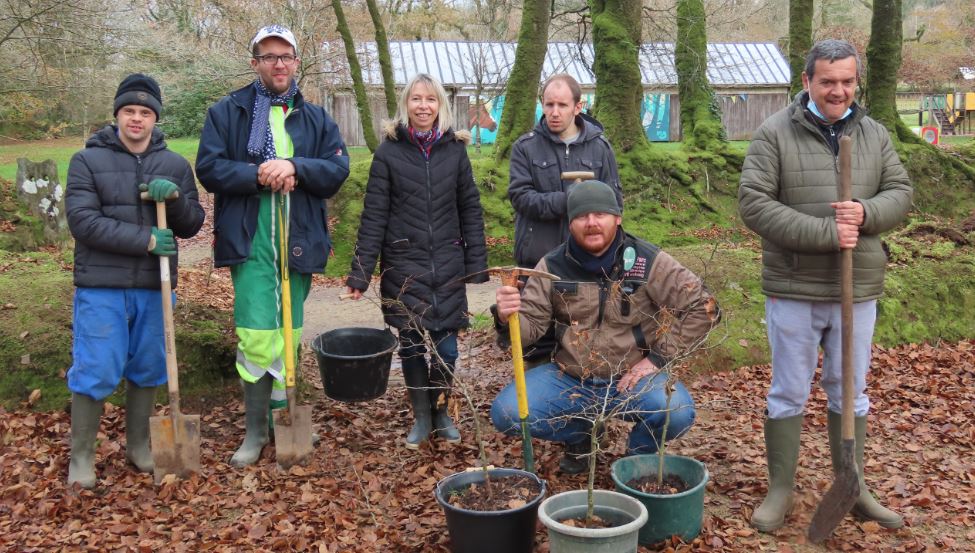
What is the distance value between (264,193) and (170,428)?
1273 mm

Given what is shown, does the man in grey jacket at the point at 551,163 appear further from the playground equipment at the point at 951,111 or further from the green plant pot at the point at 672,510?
the playground equipment at the point at 951,111

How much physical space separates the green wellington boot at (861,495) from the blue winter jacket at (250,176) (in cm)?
268

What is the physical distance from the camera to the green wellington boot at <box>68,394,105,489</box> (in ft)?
13.2

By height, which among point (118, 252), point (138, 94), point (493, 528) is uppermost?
point (138, 94)

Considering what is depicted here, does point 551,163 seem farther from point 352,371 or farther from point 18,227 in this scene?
point 18,227

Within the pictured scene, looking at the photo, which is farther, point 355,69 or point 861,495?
point 355,69

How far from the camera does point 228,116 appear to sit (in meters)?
4.23

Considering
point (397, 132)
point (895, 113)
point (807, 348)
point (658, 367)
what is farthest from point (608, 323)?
point (895, 113)

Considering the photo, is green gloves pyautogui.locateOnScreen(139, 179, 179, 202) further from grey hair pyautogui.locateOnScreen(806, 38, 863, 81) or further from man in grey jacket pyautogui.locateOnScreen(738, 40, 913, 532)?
grey hair pyautogui.locateOnScreen(806, 38, 863, 81)

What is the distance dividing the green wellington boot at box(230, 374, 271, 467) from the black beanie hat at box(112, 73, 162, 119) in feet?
4.91

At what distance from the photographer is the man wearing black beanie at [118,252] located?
3.92 metres

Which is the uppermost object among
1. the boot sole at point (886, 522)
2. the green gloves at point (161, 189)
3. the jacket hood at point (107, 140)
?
the jacket hood at point (107, 140)

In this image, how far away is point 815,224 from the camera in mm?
3391

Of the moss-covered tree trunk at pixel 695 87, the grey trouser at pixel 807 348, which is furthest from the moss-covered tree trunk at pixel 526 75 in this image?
the grey trouser at pixel 807 348
